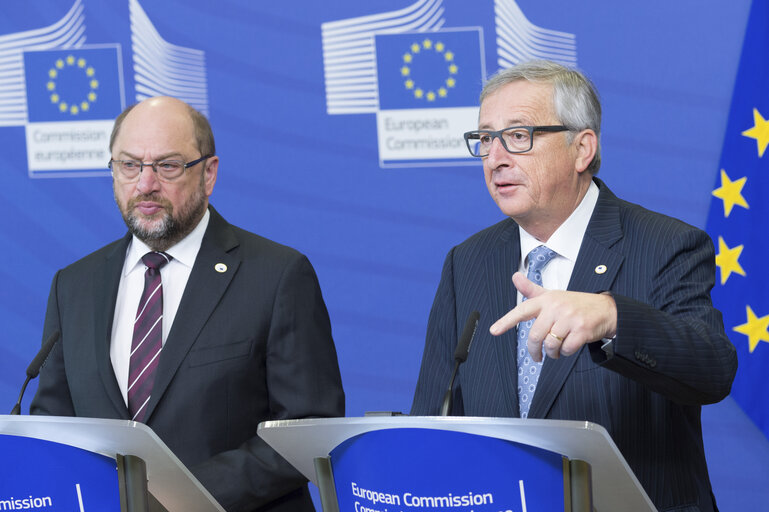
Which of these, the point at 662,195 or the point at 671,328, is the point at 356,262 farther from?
the point at 671,328

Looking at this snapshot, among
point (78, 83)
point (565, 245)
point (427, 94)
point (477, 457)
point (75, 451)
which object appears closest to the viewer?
point (477, 457)

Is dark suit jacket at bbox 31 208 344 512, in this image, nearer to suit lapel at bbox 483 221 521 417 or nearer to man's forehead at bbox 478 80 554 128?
suit lapel at bbox 483 221 521 417

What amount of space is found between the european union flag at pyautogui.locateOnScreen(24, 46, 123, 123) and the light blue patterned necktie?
Answer: 240 cm

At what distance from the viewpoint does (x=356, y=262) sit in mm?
4051

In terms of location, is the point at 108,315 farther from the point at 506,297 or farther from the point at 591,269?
the point at 591,269

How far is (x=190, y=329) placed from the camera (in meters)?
2.65

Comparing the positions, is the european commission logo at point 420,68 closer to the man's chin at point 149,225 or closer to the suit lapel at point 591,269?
the man's chin at point 149,225

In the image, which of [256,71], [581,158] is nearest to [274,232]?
[256,71]

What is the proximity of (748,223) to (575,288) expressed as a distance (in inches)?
65.4

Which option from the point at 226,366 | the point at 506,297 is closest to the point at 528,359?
the point at 506,297

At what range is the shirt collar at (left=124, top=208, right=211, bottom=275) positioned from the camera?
2.81 meters

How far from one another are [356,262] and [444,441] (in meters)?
2.65

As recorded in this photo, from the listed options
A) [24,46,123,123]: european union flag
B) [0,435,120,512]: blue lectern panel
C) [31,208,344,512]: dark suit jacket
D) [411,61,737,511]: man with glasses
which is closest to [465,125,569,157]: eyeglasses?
[411,61,737,511]: man with glasses

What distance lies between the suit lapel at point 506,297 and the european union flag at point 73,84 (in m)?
2.25
